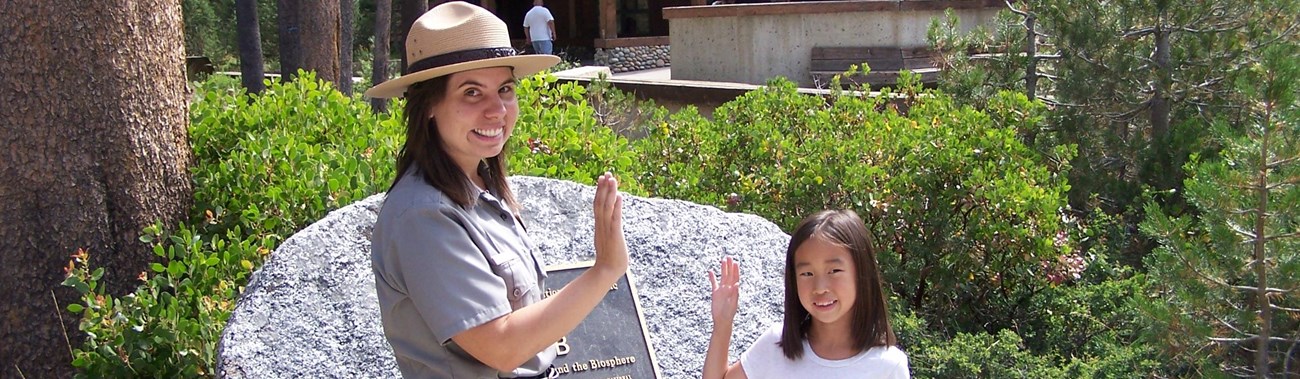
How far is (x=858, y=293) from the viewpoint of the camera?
2994 millimetres

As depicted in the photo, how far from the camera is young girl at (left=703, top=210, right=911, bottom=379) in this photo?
2951 mm

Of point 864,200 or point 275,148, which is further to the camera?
point 864,200

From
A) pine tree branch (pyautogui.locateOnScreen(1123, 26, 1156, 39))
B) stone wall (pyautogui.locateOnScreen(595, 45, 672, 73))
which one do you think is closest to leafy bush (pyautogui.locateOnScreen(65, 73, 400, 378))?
pine tree branch (pyautogui.locateOnScreen(1123, 26, 1156, 39))

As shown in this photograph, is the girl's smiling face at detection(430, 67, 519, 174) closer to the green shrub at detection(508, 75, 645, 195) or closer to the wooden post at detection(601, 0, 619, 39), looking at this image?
the green shrub at detection(508, 75, 645, 195)

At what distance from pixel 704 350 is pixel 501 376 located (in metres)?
1.63

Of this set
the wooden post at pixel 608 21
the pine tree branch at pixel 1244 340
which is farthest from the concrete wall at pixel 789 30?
the wooden post at pixel 608 21

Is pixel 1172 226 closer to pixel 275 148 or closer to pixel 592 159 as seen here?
pixel 592 159

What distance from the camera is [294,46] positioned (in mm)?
10680

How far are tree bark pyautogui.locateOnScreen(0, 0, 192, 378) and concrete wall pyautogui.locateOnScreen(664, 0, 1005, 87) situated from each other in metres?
9.38

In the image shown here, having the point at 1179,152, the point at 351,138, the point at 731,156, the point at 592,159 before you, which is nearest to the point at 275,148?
the point at 351,138

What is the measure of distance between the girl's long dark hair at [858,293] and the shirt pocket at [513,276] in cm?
87

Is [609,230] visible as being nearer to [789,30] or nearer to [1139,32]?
[1139,32]

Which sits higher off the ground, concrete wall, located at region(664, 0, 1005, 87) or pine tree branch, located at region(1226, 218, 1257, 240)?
concrete wall, located at region(664, 0, 1005, 87)

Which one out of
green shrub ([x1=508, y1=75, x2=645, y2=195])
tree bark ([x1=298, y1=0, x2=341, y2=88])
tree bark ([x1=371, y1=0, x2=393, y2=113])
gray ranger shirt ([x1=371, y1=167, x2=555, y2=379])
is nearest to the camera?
gray ranger shirt ([x1=371, y1=167, x2=555, y2=379])
